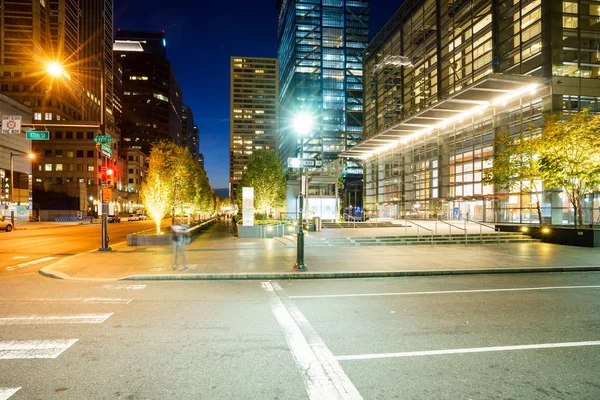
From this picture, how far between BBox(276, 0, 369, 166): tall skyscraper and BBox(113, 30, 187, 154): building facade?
70679 millimetres

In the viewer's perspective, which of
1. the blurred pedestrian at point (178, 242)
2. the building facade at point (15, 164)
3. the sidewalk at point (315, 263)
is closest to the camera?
the sidewalk at point (315, 263)

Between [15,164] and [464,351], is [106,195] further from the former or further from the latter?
[15,164]

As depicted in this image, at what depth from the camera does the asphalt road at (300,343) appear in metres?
4.20

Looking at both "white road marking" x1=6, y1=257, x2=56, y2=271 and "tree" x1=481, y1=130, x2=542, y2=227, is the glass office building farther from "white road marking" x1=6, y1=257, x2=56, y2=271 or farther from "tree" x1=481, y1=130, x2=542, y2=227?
"white road marking" x1=6, y1=257, x2=56, y2=271

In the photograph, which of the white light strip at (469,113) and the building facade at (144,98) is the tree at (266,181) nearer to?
the white light strip at (469,113)

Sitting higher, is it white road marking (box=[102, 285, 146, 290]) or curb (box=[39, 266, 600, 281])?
white road marking (box=[102, 285, 146, 290])

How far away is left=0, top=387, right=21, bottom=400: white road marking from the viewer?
3902mm

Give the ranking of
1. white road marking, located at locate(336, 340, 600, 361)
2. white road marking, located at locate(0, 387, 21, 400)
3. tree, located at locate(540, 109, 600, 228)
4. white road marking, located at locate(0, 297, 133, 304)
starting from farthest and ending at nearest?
1. tree, located at locate(540, 109, 600, 228)
2. white road marking, located at locate(0, 297, 133, 304)
3. white road marking, located at locate(336, 340, 600, 361)
4. white road marking, located at locate(0, 387, 21, 400)

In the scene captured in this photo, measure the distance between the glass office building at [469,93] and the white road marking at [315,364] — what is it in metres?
24.8

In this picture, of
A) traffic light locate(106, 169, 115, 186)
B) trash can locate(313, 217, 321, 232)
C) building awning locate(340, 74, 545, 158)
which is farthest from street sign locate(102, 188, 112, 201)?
building awning locate(340, 74, 545, 158)

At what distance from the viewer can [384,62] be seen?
191 ft

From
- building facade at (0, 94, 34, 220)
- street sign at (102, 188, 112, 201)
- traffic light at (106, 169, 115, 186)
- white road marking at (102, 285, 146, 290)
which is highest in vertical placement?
building facade at (0, 94, 34, 220)

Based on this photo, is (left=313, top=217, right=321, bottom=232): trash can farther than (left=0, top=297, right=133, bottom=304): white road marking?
Yes

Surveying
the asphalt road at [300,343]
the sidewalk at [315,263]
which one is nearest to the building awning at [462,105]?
the sidewalk at [315,263]
